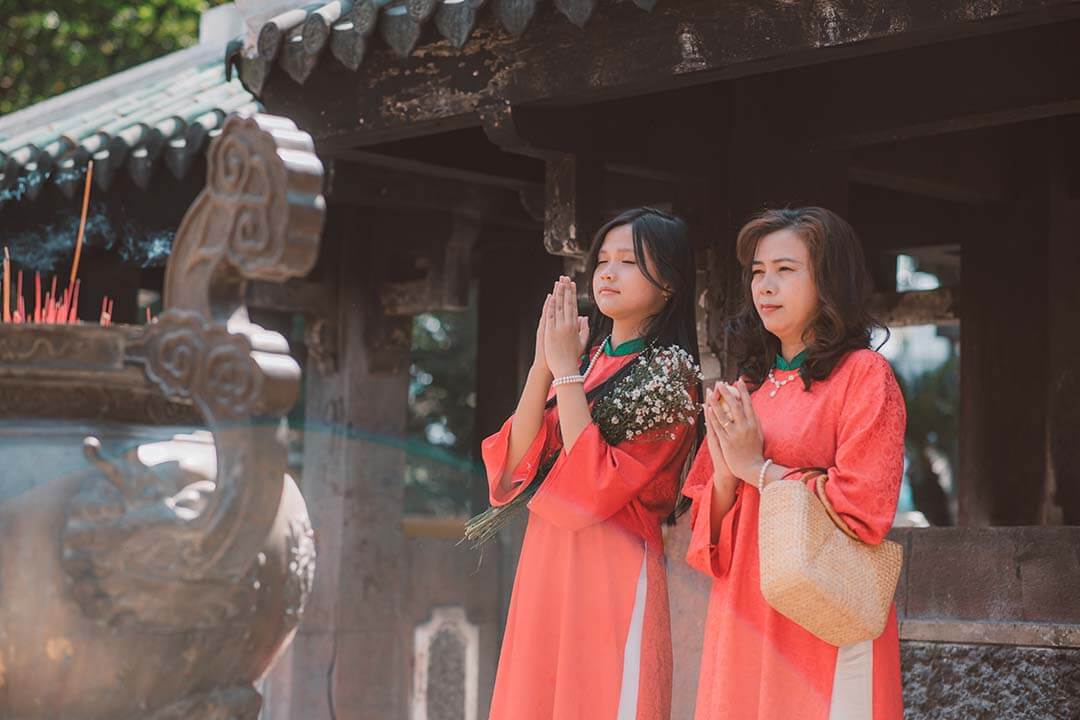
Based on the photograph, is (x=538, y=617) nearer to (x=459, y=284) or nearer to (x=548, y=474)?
(x=548, y=474)

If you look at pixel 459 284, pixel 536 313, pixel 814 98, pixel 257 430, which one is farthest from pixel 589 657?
pixel 536 313

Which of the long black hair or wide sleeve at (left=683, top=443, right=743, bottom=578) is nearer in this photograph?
wide sleeve at (left=683, top=443, right=743, bottom=578)

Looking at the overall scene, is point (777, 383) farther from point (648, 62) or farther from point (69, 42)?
point (69, 42)

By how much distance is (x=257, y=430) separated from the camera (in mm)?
2432

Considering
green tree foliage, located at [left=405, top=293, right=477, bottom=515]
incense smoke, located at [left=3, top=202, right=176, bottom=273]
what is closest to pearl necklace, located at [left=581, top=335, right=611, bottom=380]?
incense smoke, located at [left=3, top=202, right=176, bottom=273]

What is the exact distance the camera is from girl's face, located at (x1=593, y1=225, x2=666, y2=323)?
3875mm

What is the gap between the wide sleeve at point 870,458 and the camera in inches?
125

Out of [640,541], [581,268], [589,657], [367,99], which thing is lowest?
[589,657]

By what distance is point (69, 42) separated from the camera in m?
15.2

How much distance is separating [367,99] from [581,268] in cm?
90

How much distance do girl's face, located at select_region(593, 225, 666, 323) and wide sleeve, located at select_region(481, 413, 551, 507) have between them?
353mm

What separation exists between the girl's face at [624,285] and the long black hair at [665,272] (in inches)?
0.7

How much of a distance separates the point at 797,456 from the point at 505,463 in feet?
2.75

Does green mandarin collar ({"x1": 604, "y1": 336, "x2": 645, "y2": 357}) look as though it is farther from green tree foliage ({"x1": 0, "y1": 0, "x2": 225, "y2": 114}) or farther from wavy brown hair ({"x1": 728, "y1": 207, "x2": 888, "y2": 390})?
green tree foliage ({"x1": 0, "y1": 0, "x2": 225, "y2": 114})
